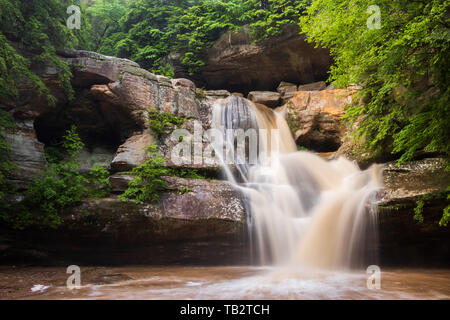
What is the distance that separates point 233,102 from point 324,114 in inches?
161

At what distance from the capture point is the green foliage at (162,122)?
9648mm

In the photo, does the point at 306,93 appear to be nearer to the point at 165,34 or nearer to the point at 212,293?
the point at 165,34

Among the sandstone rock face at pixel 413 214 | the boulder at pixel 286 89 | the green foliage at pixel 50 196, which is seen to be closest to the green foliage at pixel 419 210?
the sandstone rock face at pixel 413 214

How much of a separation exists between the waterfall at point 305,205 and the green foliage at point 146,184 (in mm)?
2285

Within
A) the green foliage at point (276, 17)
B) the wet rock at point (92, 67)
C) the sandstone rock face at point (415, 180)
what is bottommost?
the sandstone rock face at point (415, 180)

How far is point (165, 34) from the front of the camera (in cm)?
1661

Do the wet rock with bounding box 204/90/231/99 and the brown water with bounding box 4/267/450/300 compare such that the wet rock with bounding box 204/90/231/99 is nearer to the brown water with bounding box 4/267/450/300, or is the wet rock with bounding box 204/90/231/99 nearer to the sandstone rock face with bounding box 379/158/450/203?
the sandstone rock face with bounding box 379/158/450/203

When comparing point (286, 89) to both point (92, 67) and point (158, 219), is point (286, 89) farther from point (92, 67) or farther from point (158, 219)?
point (158, 219)

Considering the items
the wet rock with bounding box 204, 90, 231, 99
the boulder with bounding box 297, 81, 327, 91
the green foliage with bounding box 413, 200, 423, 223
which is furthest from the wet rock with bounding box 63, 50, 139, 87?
the boulder with bounding box 297, 81, 327, 91

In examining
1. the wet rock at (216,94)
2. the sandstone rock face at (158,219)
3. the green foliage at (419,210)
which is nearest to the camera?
the green foliage at (419,210)

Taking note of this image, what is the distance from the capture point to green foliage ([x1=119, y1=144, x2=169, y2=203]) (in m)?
7.75

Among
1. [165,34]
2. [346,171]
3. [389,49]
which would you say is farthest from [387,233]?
[165,34]

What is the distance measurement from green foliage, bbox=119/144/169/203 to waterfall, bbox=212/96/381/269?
229 cm

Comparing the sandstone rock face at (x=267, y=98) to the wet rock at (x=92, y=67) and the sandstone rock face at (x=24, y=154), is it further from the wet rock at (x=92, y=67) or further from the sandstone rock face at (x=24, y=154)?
the sandstone rock face at (x=24, y=154)
